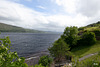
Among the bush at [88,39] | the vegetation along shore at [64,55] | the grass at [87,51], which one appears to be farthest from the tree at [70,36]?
the grass at [87,51]

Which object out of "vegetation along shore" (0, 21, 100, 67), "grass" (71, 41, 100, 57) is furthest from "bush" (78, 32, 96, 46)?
"grass" (71, 41, 100, 57)

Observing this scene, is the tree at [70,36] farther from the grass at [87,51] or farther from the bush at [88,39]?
the grass at [87,51]

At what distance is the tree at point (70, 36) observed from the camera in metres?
45.7

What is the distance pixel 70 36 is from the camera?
155 ft

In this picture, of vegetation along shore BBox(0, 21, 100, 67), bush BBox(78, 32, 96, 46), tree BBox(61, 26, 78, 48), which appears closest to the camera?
vegetation along shore BBox(0, 21, 100, 67)

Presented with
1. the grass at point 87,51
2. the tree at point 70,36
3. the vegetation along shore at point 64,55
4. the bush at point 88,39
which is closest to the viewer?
the vegetation along shore at point 64,55

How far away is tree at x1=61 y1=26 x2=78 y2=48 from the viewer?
4575 centimetres

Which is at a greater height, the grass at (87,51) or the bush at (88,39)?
the bush at (88,39)

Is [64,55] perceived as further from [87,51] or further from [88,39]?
[88,39]

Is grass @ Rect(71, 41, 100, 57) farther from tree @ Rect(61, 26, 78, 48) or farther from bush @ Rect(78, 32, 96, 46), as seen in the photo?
tree @ Rect(61, 26, 78, 48)

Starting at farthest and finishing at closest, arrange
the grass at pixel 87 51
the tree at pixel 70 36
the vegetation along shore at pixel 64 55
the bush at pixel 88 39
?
the tree at pixel 70 36, the bush at pixel 88 39, the grass at pixel 87 51, the vegetation along shore at pixel 64 55

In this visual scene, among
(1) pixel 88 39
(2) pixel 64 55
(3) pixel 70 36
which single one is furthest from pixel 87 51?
(3) pixel 70 36

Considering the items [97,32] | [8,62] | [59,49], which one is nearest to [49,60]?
[59,49]

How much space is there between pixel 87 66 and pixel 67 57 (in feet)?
103
